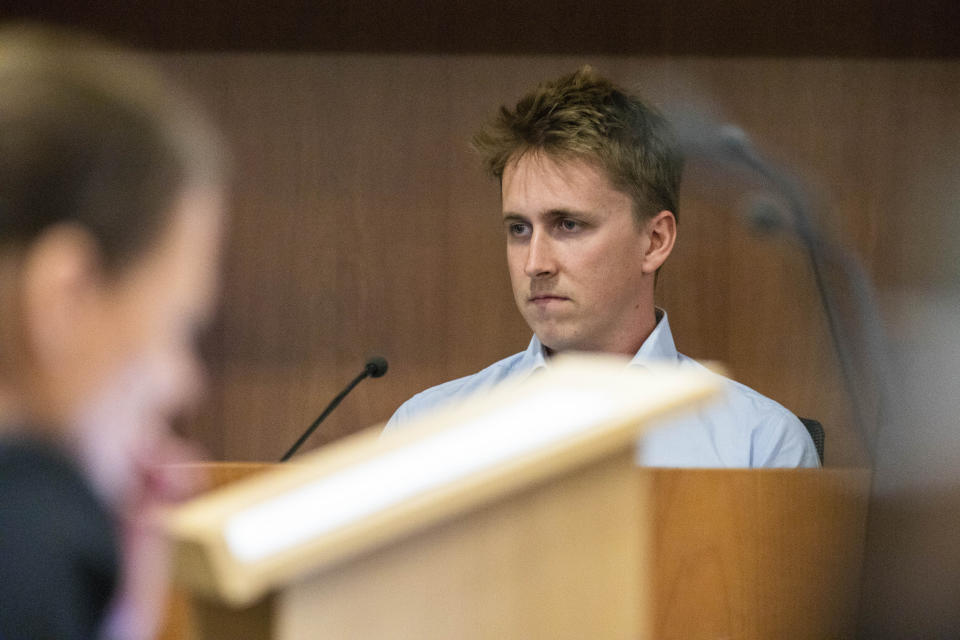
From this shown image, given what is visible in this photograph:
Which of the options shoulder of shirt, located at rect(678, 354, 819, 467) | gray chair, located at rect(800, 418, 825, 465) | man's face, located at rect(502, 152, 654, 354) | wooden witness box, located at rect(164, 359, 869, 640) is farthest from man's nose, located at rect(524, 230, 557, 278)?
wooden witness box, located at rect(164, 359, 869, 640)

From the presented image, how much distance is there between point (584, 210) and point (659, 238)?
0.49 ft

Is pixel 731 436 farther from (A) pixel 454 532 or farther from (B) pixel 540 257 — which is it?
(A) pixel 454 532

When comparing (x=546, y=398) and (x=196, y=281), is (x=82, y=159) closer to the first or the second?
(x=196, y=281)

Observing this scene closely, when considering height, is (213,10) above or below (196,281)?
above

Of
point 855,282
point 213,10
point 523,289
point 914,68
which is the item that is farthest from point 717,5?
point 855,282

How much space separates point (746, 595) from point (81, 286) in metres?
0.64

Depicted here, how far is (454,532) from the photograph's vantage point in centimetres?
42

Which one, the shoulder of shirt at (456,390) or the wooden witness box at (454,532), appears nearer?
the wooden witness box at (454,532)

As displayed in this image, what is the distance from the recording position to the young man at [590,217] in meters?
1.57

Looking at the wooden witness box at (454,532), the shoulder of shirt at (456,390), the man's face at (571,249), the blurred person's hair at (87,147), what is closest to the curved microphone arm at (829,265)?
the wooden witness box at (454,532)

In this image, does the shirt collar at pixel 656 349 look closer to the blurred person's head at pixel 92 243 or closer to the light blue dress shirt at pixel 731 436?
the light blue dress shirt at pixel 731 436

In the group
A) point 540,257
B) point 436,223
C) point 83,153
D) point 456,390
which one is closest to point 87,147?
point 83,153

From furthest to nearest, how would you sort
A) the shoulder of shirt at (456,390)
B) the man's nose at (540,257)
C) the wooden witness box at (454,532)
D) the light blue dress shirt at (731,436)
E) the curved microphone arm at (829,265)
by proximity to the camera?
the shoulder of shirt at (456,390), the man's nose at (540,257), the light blue dress shirt at (731,436), the curved microphone arm at (829,265), the wooden witness box at (454,532)

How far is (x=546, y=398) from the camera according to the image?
479 mm
